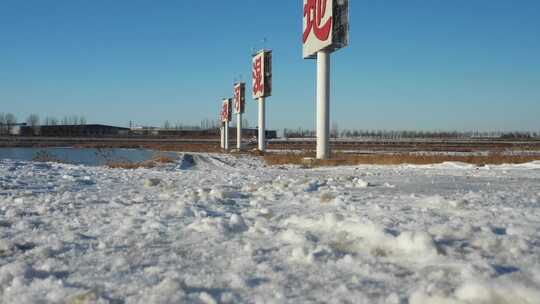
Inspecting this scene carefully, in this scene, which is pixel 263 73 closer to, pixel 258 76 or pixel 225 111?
pixel 258 76

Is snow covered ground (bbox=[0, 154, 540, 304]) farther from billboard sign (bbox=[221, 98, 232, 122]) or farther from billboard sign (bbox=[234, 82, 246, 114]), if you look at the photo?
billboard sign (bbox=[221, 98, 232, 122])

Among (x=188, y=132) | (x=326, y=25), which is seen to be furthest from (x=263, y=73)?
(x=188, y=132)

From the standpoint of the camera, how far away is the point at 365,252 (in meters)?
3.09

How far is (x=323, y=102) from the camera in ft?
70.3

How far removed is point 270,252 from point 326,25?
18618mm

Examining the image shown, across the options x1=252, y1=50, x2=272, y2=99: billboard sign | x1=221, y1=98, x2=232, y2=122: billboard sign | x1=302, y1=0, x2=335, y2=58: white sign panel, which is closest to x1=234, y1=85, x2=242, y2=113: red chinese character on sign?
x1=221, y1=98, x2=232, y2=122: billboard sign

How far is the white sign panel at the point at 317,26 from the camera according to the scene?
19.9 meters

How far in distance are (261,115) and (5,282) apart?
3393 centimetres

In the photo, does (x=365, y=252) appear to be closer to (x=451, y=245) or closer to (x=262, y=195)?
(x=451, y=245)

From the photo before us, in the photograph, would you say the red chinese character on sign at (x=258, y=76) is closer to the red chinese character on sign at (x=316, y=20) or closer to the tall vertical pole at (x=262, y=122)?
the tall vertical pole at (x=262, y=122)

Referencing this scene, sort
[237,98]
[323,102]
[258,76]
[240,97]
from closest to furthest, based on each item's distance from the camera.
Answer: [323,102], [258,76], [240,97], [237,98]

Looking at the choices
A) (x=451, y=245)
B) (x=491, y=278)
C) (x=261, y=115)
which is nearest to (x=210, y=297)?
(x=491, y=278)

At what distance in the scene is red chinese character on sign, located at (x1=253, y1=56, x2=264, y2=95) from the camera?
113 ft

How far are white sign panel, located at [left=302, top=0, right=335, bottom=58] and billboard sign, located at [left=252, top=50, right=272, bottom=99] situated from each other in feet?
36.3
